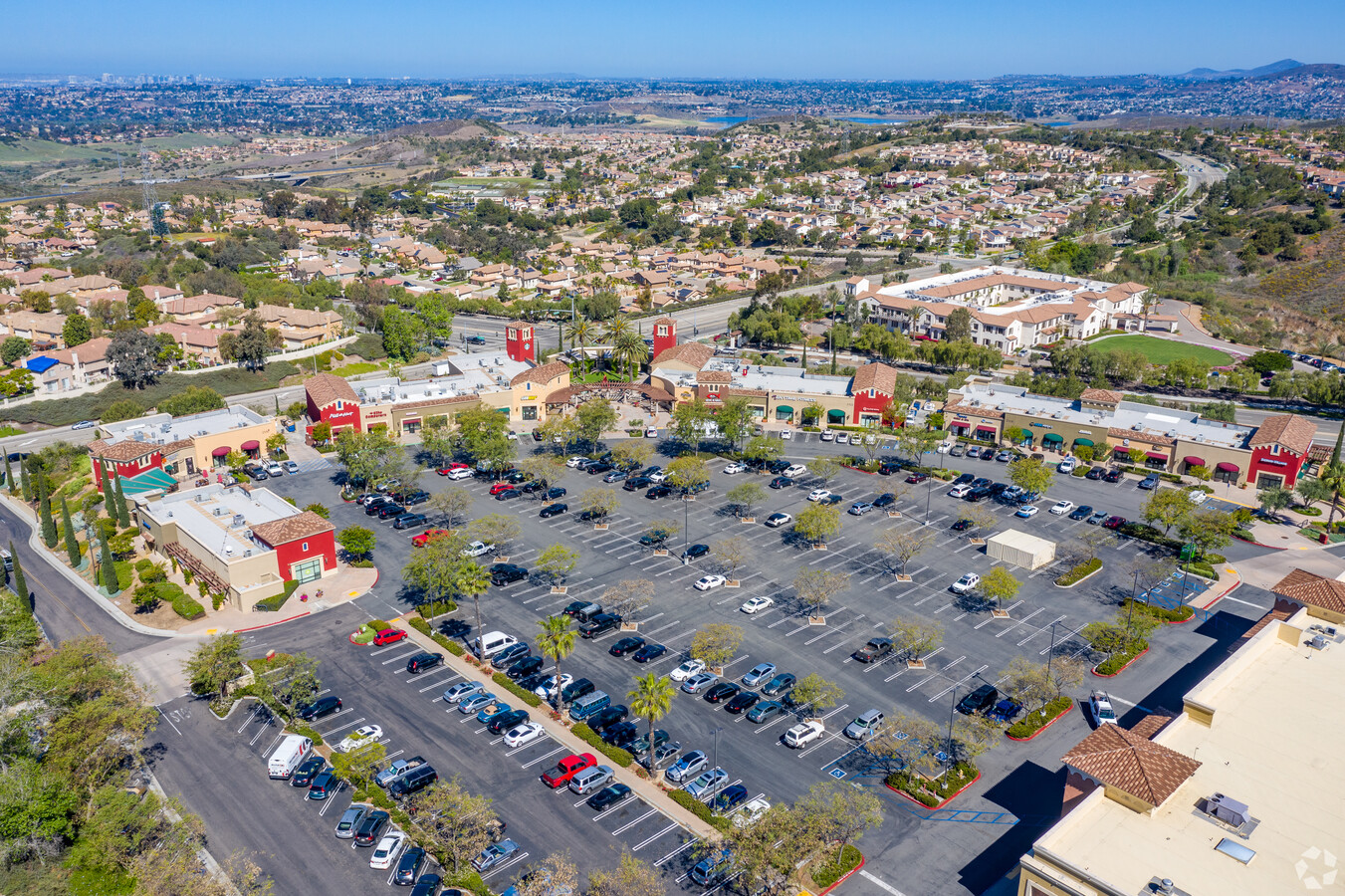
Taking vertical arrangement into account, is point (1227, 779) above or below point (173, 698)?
above

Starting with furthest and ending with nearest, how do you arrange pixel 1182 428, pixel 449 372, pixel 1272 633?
pixel 449 372 → pixel 1182 428 → pixel 1272 633

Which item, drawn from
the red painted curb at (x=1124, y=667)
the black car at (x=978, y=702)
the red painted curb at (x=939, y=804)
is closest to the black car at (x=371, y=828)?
the red painted curb at (x=939, y=804)

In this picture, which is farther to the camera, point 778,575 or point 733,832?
point 778,575

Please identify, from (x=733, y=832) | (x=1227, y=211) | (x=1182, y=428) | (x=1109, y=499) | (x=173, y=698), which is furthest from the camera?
(x=1227, y=211)

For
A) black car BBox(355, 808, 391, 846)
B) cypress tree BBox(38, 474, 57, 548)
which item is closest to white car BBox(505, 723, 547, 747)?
black car BBox(355, 808, 391, 846)

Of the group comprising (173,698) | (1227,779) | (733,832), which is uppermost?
(1227,779)

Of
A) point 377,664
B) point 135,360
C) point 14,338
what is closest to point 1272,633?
point 377,664

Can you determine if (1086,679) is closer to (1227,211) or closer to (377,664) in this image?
(377,664)

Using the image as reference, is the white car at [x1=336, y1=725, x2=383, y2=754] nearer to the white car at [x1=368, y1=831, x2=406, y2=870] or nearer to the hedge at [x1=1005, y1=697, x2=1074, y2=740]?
the white car at [x1=368, y1=831, x2=406, y2=870]
